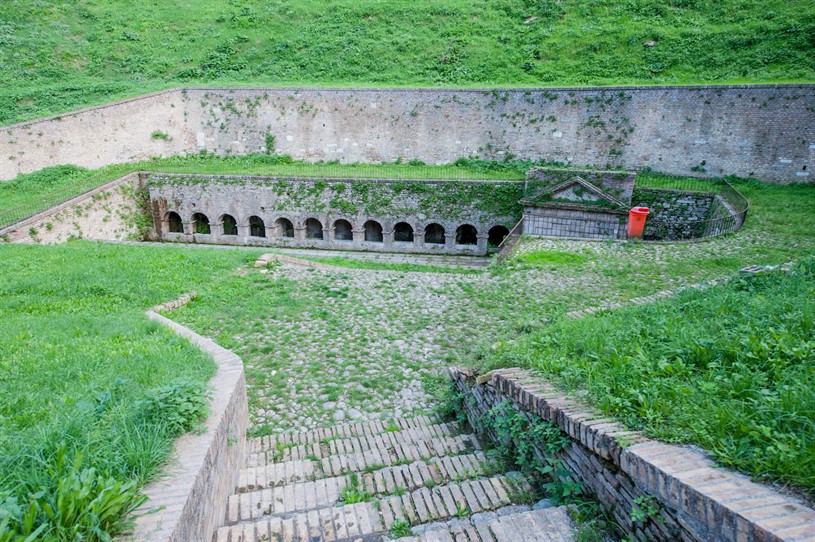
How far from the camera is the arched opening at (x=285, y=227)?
2400 cm

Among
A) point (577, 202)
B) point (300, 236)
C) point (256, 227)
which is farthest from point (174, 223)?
point (577, 202)

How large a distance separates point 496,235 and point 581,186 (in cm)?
558

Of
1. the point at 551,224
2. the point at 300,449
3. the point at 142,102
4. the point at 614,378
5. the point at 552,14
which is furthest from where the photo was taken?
the point at 552,14

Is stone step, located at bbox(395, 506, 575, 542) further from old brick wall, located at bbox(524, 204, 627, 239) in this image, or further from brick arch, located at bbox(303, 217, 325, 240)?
brick arch, located at bbox(303, 217, 325, 240)

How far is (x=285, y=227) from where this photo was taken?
2442cm

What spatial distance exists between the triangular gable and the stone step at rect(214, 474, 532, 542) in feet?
49.9

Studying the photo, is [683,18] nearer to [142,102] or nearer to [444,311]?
[444,311]

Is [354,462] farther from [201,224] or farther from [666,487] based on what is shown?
[201,224]

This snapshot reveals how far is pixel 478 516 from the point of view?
3.74m

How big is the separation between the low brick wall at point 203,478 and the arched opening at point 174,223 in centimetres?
2200

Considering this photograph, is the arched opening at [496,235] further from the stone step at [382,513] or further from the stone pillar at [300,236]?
the stone step at [382,513]

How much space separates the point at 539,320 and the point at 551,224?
10367 millimetres

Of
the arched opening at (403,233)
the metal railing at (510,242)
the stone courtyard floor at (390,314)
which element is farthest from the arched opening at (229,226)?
the metal railing at (510,242)

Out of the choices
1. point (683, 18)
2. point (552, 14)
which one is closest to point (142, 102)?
point (552, 14)
